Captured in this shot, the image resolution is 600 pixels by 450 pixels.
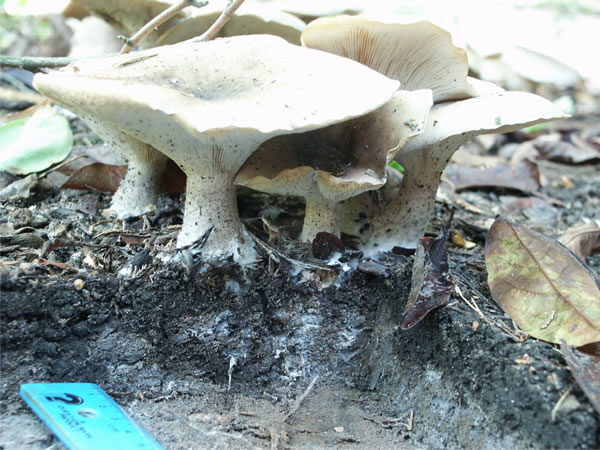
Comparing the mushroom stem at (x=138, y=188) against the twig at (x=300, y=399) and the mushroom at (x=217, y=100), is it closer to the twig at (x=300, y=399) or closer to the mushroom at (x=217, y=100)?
the mushroom at (x=217, y=100)

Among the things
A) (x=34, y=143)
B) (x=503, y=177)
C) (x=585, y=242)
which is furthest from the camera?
(x=503, y=177)

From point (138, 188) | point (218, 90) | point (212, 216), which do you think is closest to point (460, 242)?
point (212, 216)

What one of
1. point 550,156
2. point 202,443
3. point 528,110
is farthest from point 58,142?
point 550,156

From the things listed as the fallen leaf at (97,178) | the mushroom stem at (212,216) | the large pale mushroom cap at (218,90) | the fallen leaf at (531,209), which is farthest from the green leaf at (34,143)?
the fallen leaf at (531,209)

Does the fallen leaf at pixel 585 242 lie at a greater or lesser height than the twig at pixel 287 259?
lesser

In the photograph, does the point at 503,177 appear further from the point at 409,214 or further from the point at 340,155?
the point at 340,155

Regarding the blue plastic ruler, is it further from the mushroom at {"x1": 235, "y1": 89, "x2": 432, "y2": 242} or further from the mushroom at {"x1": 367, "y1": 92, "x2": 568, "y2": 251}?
the mushroom at {"x1": 367, "y1": 92, "x2": 568, "y2": 251}

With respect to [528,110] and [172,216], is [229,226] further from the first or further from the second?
[528,110]
